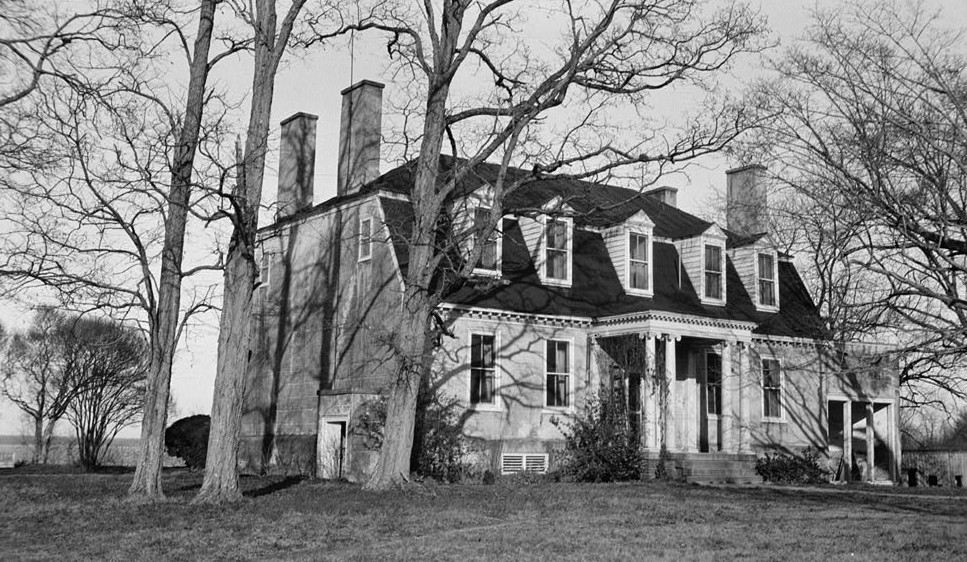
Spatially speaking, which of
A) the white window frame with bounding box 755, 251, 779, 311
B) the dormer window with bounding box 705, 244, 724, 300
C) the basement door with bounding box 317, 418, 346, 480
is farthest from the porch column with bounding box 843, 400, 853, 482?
the basement door with bounding box 317, 418, 346, 480

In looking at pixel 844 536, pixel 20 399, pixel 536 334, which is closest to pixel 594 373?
pixel 536 334

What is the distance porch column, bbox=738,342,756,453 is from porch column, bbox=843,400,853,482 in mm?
3651

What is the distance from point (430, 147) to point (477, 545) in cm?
1053

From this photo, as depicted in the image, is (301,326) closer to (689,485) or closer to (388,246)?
(388,246)

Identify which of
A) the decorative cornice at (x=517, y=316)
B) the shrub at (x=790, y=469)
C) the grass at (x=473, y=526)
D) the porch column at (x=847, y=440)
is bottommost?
the grass at (x=473, y=526)

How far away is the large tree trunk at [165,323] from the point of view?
17.6m

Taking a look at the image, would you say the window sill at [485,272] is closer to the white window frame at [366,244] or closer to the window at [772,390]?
the white window frame at [366,244]

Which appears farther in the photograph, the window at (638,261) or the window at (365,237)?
the window at (638,261)

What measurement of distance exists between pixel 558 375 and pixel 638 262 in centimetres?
449

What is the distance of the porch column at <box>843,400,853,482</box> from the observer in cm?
3206

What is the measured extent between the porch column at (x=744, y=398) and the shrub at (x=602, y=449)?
4.07m

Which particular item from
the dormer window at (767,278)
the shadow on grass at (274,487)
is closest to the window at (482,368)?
the shadow on grass at (274,487)

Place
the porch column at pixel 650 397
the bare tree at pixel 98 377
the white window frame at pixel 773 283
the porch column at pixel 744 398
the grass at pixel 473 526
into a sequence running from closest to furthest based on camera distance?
1. the grass at pixel 473 526
2. the porch column at pixel 650 397
3. the porch column at pixel 744 398
4. the white window frame at pixel 773 283
5. the bare tree at pixel 98 377

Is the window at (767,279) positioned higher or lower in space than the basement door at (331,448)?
higher
